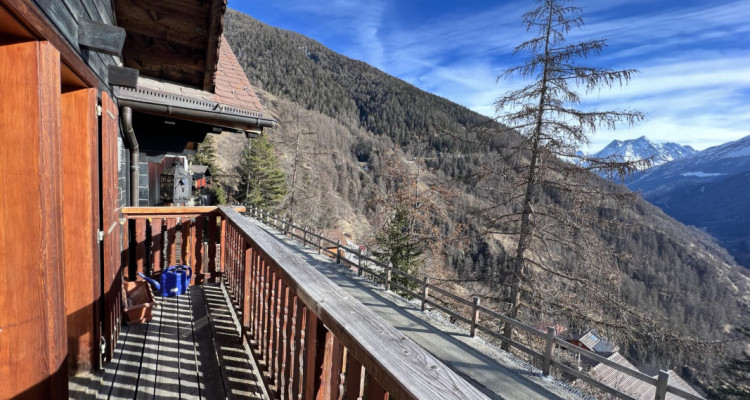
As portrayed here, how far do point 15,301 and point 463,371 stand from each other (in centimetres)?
610

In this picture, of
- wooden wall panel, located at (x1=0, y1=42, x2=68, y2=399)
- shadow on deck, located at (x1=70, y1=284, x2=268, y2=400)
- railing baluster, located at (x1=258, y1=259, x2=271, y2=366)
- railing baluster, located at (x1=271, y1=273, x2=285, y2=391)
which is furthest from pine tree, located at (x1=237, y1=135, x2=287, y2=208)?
wooden wall panel, located at (x1=0, y1=42, x2=68, y2=399)

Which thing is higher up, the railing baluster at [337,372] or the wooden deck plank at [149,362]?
the railing baluster at [337,372]

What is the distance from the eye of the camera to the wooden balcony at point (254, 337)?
899mm

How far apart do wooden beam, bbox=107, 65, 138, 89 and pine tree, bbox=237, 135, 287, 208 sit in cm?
2279

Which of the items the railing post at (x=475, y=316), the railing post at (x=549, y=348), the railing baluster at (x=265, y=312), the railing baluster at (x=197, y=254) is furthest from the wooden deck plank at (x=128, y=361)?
the railing post at (x=475, y=316)

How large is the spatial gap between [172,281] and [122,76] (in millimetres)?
1961

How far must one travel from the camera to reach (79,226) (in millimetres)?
2252

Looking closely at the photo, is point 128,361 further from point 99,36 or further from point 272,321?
point 99,36

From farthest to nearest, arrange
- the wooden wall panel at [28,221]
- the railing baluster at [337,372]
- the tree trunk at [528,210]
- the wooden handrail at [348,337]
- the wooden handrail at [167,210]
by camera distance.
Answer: the tree trunk at [528,210] → the wooden handrail at [167,210] → the wooden wall panel at [28,221] → the railing baluster at [337,372] → the wooden handrail at [348,337]

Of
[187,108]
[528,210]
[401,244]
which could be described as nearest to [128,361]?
[187,108]

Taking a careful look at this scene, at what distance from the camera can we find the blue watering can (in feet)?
11.9

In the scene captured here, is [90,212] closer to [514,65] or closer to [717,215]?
[514,65]

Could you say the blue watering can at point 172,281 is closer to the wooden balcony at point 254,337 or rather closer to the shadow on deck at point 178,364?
the wooden balcony at point 254,337

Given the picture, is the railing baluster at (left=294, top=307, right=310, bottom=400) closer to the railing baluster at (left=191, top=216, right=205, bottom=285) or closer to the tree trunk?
the railing baluster at (left=191, top=216, right=205, bottom=285)
